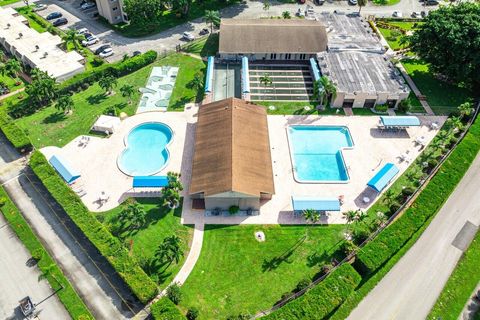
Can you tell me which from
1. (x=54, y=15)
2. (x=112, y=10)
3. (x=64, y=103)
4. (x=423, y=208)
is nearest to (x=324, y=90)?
(x=423, y=208)

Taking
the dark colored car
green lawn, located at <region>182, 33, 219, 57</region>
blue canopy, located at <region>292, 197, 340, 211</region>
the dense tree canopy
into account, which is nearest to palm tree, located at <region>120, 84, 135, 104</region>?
green lawn, located at <region>182, 33, 219, 57</region>

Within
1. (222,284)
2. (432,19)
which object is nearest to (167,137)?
(222,284)

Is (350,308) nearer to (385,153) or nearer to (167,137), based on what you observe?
(385,153)

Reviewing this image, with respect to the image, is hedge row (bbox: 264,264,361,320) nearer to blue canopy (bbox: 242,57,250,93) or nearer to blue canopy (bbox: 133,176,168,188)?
blue canopy (bbox: 133,176,168,188)

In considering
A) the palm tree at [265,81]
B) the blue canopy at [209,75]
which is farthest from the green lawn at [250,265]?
the palm tree at [265,81]

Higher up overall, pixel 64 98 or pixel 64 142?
pixel 64 98

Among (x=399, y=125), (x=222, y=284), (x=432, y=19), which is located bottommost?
(x=222, y=284)

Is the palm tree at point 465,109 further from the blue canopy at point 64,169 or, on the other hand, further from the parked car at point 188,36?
the blue canopy at point 64,169
